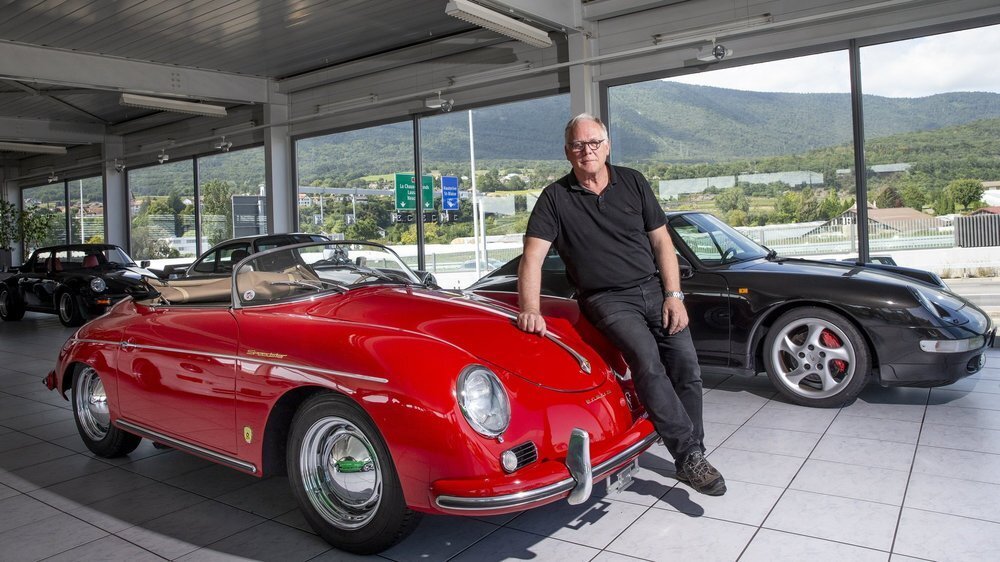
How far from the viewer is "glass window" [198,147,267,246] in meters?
14.2

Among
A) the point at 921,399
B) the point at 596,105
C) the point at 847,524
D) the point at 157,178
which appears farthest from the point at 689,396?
the point at 157,178

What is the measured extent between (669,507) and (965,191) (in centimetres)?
609

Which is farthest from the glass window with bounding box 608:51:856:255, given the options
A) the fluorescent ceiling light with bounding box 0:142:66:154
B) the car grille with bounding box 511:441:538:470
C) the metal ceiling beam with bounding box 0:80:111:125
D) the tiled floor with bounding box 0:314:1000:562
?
the fluorescent ceiling light with bounding box 0:142:66:154

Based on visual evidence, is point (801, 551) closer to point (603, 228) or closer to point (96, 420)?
point (603, 228)

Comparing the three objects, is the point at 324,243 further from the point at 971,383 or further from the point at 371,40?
the point at 371,40

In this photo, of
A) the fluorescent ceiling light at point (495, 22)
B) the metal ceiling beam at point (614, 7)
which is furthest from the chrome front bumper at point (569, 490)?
the metal ceiling beam at point (614, 7)

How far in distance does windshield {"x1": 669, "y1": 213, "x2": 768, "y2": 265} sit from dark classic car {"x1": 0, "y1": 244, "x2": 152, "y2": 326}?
8.49 metres

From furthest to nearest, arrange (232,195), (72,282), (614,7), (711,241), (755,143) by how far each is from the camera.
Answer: (232,195), (72,282), (614,7), (755,143), (711,241)

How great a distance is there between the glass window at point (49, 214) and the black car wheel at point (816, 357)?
20.9 m

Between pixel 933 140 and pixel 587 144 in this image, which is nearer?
pixel 587 144

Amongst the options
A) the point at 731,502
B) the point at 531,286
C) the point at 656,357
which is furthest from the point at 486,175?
the point at 731,502

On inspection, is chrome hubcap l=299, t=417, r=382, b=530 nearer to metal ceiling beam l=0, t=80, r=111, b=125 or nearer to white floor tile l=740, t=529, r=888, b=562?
white floor tile l=740, t=529, r=888, b=562

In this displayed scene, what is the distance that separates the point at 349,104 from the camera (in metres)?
11.8

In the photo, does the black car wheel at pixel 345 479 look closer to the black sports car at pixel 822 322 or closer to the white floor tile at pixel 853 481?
the black sports car at pixel 822 322
